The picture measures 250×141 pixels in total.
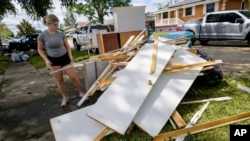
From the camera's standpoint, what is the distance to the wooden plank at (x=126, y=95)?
253 cm

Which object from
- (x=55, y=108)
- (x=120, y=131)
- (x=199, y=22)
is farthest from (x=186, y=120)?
(x=199, y=22)

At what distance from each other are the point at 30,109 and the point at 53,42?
4.62 feet

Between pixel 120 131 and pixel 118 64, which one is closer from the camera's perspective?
pixel 120 131

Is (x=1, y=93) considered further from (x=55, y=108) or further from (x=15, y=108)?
(x=55, y=108)

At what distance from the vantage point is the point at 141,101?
8.77 ft

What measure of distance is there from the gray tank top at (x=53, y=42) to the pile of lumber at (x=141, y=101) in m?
0.95

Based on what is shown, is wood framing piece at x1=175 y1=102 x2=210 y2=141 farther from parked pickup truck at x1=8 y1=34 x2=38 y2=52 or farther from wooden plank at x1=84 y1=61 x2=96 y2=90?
parked pickup truck at x1=8 y1=34 x2=38 y2=52

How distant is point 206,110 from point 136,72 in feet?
3.88

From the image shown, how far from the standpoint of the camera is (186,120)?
2801 mm


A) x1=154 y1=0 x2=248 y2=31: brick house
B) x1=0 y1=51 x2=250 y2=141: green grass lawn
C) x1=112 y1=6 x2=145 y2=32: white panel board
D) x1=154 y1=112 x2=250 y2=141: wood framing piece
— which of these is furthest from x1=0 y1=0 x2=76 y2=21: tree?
x1=154 y1=0 x2=248 y2=31: brick house

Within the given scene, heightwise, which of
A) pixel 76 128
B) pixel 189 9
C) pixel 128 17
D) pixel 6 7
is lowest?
pixel 76 128

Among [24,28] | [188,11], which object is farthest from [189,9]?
[24,28]

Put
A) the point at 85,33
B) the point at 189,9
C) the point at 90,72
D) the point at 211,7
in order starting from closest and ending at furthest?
the point at 90,72 → the point at 85,33 → the point at 211,7 → the point at 189,9

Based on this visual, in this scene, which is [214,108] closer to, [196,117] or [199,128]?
[196,117]
